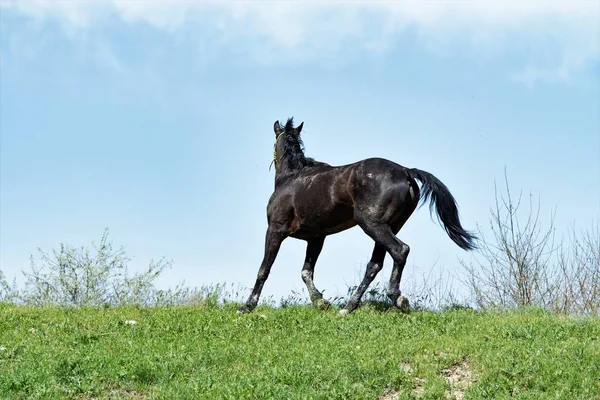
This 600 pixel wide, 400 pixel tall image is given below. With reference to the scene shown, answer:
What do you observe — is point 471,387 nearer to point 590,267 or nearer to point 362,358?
point 362,358

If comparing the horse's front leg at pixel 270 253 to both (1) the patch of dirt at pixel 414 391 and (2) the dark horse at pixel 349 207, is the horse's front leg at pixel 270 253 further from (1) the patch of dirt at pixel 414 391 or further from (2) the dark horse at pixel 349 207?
(1) the patch of dirt at pixel 414 391

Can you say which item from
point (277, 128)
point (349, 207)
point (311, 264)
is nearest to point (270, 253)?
point (311, 264)

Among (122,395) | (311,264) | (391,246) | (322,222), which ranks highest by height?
(322,222)

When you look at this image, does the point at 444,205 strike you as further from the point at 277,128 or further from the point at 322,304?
the point at 277,128

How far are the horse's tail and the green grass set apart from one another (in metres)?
1.30

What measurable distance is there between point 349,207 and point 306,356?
14.0 feet

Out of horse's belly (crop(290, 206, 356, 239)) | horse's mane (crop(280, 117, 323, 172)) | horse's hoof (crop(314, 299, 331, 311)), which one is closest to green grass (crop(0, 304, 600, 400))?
horse's hoof (crop(314, 299, 331, 311))

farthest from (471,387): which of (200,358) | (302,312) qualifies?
(302,312)

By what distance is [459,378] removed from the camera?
10039 mm

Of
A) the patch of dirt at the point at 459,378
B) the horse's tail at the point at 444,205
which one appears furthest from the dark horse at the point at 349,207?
the patch of dirt at the point at 459,378

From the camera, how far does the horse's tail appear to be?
1405cm

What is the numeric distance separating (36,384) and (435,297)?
30.2ft

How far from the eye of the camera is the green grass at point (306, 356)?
9695 mm

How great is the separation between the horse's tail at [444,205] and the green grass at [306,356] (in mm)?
1297
